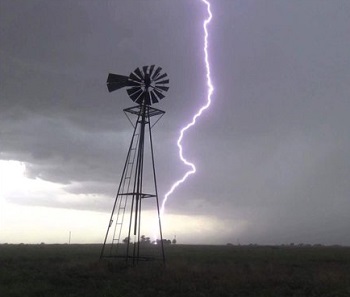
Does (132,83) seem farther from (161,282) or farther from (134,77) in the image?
(161,282)

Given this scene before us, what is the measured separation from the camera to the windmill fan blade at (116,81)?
31672 mm

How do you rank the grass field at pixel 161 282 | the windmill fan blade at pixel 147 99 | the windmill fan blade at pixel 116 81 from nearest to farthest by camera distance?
the grass field at pixel 161 282 < the windmill fan blade at pixel 116 81 < the windmill fan blade at pixel 147 99

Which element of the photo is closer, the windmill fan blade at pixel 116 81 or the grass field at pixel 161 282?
the grass field at pixel 161 282

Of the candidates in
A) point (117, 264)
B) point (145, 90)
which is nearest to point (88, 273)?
point (117, 264)

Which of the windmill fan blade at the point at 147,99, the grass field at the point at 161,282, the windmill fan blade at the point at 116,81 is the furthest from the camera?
the windmill fan blade at the point at 147,99

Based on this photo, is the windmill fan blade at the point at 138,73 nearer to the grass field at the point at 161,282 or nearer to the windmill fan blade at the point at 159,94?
the windmill fan blade at the point at 159,94

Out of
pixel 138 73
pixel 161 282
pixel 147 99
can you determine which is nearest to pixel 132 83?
pixel 138 73

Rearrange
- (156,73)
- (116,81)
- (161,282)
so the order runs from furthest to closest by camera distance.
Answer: (156,73) → (116,81) → (161,282)

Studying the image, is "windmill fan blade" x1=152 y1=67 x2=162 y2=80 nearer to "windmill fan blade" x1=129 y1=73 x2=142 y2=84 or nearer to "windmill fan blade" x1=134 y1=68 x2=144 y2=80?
"windmill fan blade" x1=134 y1=68 x2=144 y2=80

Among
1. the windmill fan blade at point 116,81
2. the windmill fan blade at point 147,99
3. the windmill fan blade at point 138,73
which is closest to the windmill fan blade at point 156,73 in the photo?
the windmill fan blade at point 138,73

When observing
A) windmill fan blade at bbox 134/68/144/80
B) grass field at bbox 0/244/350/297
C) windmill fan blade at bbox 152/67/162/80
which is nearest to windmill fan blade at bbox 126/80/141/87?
windmill fan blade at bbox 134/68/144/80

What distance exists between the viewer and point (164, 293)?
21.0 m

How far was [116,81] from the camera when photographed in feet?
104

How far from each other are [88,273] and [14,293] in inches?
221
